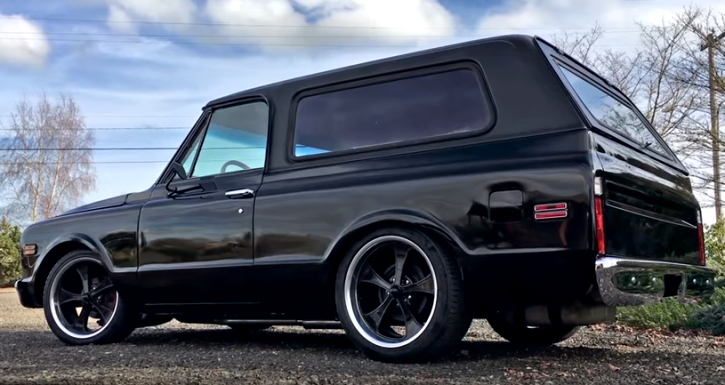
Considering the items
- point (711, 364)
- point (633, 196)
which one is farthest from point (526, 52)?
point (711, 364)

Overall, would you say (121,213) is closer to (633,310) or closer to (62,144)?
(633,310)

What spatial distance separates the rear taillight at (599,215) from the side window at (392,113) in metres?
0.71

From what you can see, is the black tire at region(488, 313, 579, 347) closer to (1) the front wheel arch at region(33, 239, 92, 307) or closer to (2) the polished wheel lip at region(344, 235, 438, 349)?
Result: (2) the polished wheel lip at region(344, 235, 438, 349)

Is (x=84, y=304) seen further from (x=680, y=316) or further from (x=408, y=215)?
(x=680, y=316)

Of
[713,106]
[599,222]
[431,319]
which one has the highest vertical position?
[713,106]

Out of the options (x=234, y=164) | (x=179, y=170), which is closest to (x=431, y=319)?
(x=234, y=164)

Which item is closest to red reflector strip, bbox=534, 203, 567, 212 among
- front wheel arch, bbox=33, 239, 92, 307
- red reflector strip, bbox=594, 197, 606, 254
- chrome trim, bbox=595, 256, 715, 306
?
red reflector strip, bbox=594, 197, 606, 254

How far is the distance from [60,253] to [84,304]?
434 millimetres

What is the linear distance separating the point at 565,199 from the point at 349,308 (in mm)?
1277

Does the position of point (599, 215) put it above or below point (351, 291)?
above

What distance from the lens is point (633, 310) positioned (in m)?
6.66

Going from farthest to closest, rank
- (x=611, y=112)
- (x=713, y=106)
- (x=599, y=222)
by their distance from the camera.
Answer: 1. (x=713, y=106)
2. (x=611, y=112)
3. (x=599, y=222)

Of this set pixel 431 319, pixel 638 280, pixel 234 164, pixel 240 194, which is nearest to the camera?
pixel 638 280

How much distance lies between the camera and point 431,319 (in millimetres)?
3545
